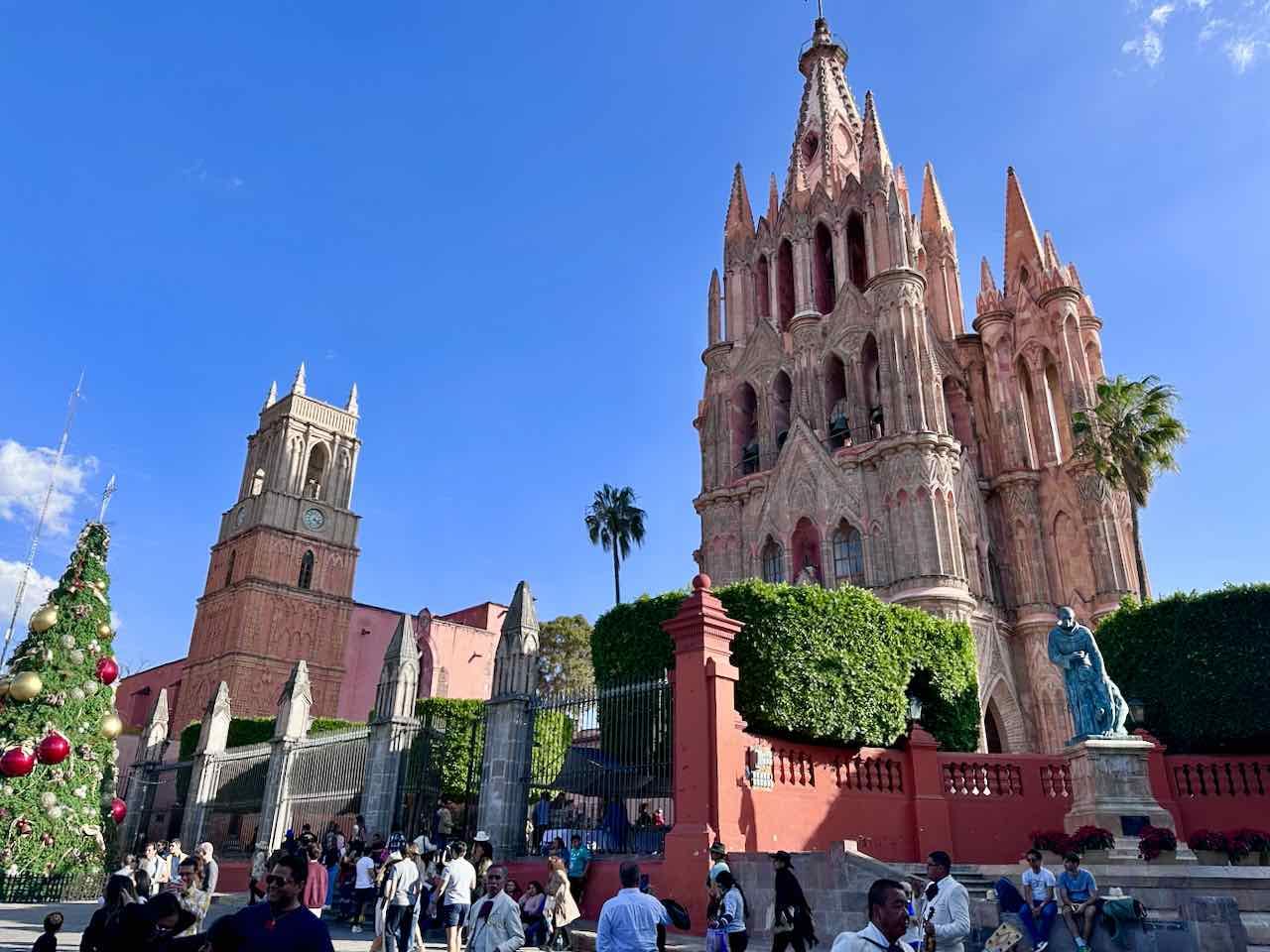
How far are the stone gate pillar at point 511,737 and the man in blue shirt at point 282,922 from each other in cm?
1169

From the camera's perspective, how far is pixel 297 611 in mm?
52875

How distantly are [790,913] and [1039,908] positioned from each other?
2870 mm

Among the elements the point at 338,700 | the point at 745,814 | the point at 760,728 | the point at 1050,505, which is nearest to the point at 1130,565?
the point at 1050,505

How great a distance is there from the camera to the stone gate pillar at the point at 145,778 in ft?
89.3

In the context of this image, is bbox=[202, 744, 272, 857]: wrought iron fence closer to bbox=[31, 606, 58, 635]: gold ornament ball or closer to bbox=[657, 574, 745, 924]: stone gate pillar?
bbox=[31, 606, 58, 635]: gold ornament ball

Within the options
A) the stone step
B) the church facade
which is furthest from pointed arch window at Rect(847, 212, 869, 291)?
the stone step

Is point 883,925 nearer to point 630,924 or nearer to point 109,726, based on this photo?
point 630,924

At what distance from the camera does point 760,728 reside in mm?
16500

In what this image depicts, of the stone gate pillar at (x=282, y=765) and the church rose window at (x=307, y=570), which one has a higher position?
the church rose window at (x=307, y=570)

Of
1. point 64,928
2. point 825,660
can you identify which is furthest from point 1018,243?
point 64,928

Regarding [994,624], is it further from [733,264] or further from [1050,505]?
[733,264]

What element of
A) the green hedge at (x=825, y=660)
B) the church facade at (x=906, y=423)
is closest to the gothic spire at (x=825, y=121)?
the church facade at (x=906, y=423)

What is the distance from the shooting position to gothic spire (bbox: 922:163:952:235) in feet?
128

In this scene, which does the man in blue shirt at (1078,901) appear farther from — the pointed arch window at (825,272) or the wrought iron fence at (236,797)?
the pointed arch window at (825,272)
